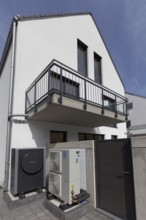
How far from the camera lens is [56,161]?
3.79 metres

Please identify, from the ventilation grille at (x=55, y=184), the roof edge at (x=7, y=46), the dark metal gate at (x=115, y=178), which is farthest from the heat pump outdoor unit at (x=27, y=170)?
the roof edge at (x=7, y=46)

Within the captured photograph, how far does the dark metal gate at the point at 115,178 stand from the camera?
2953 mm

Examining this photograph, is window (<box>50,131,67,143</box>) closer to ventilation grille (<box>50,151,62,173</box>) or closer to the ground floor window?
the ground floor window

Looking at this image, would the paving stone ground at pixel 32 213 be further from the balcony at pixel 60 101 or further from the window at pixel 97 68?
the window at pixel 97 68

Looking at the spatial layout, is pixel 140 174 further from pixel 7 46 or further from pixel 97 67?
pixel 97 67

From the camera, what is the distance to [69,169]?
339 centimetres

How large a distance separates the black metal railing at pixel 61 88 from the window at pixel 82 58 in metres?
1.32

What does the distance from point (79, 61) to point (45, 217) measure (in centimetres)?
748

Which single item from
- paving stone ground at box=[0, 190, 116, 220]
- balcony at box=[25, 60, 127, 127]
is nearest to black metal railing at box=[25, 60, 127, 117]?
balcony at box=[25, 60, 127, 127]

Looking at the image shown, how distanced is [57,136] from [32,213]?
3256mm

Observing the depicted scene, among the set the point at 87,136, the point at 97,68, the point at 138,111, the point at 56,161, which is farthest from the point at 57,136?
the point at 138,111

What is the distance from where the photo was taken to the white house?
4.66 metres

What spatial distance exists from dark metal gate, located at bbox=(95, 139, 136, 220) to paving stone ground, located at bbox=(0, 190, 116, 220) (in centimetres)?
33

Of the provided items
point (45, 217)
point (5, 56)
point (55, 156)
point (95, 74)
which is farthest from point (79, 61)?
point (45, 217)
